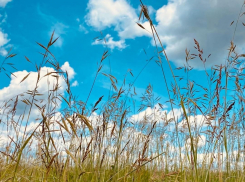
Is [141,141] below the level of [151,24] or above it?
below

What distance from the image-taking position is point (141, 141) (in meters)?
3.91

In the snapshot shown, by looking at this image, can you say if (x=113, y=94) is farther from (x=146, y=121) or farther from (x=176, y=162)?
(x=176, y=162)

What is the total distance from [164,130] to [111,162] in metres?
1.49

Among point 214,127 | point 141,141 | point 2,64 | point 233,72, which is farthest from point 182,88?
point 2,64

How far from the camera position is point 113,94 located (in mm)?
2650

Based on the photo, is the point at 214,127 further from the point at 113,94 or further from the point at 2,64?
the point at 2,64

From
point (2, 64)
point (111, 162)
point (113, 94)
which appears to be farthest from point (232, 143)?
point (2, 64)

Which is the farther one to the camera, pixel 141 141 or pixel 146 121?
pixel 146 121

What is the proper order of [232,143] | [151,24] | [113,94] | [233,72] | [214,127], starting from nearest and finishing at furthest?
[151,24] → [214,127] → [113,94] → [233,72] → [232,143]

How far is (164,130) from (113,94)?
2.25 m

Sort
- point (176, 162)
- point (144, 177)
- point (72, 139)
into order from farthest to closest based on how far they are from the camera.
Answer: point (176, 162) < point (144, 177) < point (72, 139)

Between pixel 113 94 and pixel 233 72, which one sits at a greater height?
pixel 233 72

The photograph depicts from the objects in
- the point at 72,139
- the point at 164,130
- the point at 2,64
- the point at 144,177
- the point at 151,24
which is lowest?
the point at 144,177

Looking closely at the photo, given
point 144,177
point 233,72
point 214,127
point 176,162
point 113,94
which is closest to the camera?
point 214,127
